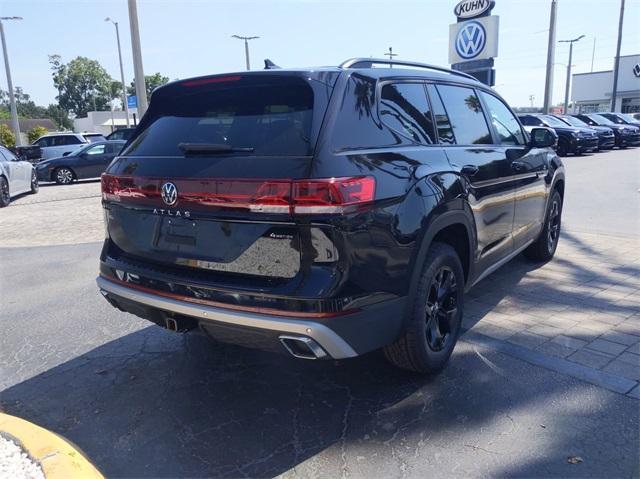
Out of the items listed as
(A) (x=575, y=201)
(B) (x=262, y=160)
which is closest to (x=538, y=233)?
(B) (x=262, y=160)

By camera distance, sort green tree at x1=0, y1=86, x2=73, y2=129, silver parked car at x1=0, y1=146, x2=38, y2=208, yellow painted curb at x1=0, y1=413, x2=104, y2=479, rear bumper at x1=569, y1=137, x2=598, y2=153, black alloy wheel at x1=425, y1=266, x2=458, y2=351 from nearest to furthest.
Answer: yellow painted curb at x1=0, y1=413, x2=104, y2=479 < black alloy wheel at x1=425, y1=266, x2=458, y2=351 < silver parked car at x1=0, y1=146, x2=38, y2=208 < rear bumper at x1=569, y1=137, x2=598, y2=153 < green tree at x1=0, y1=86, x2=73, y2=129

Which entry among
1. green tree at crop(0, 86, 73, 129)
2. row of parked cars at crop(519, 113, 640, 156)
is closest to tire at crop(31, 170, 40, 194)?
row of parked cars at crop(519, 113, 640, 156)

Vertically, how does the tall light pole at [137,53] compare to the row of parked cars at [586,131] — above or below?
above

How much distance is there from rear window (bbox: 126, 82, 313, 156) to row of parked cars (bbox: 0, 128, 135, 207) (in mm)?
7194

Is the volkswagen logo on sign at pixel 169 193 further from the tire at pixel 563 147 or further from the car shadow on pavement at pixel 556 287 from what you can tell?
the tire at pixel 563 147

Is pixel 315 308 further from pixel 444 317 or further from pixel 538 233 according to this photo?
pixel 538 233

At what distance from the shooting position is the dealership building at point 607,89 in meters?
55.3

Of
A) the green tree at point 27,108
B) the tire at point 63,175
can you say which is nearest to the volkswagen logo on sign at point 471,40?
the tire at point 63,175

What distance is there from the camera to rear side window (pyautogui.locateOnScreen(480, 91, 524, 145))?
15.4 ft

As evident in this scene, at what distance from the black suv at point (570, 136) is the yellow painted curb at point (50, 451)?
20.4 metres

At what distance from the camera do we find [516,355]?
3.79 m

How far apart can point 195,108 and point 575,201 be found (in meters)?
8.95

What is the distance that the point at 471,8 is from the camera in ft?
63.7

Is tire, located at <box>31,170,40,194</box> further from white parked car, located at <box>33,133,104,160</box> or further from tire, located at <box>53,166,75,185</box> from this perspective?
white parked car, located at <box>33,133,104,160</box>
